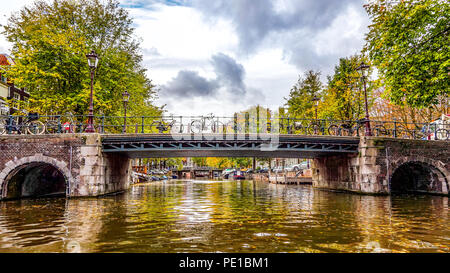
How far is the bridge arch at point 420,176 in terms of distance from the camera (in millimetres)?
17094

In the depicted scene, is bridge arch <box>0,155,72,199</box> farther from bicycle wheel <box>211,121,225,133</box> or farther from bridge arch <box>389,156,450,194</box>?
bridge arch <box>389,156,450,194</box>

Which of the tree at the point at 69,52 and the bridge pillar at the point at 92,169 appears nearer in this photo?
the bridge pillar at the point at 92,169

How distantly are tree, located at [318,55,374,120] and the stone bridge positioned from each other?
9.54 metres

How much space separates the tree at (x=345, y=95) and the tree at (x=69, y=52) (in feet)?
63.0

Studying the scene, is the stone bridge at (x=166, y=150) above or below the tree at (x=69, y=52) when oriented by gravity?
below

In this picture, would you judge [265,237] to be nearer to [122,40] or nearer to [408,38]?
[408,38]

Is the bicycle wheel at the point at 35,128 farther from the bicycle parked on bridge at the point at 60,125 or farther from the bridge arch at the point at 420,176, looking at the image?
the bridge arch at the point at 420,176

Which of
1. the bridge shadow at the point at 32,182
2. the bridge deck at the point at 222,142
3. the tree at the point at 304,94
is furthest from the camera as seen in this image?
the tree at the point at 304,94

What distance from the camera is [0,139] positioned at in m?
15.1

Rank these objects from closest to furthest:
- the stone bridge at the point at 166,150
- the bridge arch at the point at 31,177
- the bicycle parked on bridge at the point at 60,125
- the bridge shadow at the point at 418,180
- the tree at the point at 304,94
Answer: the bridge arch at the point at 31,177 → the stone bridge at the point at 166,150 → the bicycle parked on bridge at the point at 60,125 → the bridge shadow at the point at 418,180 → the tree at the point at 304,94

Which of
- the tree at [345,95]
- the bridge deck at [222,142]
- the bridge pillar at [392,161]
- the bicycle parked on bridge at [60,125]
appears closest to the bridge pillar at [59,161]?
the bicycle parked on bridge at [60,125]

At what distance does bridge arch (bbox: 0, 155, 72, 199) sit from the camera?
14898 mm

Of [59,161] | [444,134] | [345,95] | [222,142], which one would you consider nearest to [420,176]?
[444,134]
